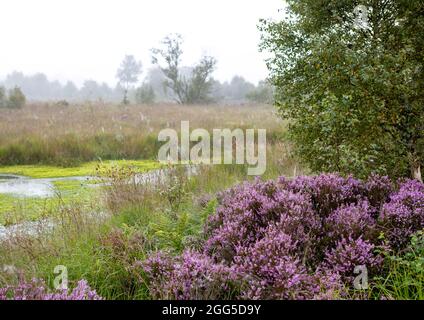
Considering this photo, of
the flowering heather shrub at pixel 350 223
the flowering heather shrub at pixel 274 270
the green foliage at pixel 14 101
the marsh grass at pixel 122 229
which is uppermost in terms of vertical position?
the green foliage at pixel 14 101

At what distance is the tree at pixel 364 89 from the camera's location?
228 inches

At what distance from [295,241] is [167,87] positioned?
9197cm

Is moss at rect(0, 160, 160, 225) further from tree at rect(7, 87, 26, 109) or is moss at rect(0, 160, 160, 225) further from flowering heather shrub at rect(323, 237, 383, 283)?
tree at rect(7, 87, 26, 109)

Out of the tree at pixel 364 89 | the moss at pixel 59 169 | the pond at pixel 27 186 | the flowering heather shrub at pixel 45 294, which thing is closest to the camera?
the flowering heather shrub at pixel 45 294

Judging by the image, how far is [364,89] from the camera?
5793mm

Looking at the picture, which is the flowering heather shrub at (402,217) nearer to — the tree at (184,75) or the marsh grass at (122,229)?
the marsh grass at (122,229)

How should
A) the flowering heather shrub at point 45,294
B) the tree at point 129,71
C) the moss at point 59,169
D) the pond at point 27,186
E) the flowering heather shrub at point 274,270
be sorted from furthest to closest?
the tree at point 129,71, the moss at point 59,169, the pond at point 27,186, the flowering heather shrub at point 274,270, the flowering heather shrub at point 45,294

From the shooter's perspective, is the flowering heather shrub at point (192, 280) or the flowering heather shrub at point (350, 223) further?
the flowering heather shrub at point (350, 223)

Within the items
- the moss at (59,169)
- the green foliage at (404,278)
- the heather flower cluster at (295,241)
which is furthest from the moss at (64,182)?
the green foliage at (404,278)

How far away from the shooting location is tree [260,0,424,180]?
5.79 m

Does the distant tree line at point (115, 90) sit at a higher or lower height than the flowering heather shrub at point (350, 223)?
higher

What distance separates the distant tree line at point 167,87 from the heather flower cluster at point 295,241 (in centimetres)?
324

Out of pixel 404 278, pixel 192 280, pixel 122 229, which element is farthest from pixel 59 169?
pixel 404 278

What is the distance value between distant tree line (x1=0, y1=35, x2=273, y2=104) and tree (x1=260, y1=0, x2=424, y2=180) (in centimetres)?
165
